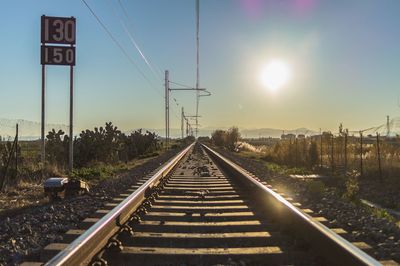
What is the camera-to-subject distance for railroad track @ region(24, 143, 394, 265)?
16.0 feet

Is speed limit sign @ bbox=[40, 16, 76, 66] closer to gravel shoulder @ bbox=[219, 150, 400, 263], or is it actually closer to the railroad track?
the railroad track

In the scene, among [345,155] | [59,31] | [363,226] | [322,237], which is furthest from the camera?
[345,155]

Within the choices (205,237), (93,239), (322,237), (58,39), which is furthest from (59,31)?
(322,237)

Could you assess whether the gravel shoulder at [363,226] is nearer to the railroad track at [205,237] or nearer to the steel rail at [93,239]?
the railroad track at [205,237]

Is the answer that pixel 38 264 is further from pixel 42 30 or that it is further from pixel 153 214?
pixel 42 30

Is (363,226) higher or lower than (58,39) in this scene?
lower

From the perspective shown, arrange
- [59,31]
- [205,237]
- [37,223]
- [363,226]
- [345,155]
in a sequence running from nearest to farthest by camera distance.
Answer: [205,237] < [363,226] < [37,223] < [59,31] < [345,155]

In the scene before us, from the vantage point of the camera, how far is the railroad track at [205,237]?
16.0ft

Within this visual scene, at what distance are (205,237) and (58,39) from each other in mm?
12561

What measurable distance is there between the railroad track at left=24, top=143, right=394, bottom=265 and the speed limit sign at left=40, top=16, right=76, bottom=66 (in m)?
9.30

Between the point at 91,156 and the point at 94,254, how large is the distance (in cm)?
1973

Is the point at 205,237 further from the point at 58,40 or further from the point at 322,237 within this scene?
the point at 58,40

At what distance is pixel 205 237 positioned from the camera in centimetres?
589

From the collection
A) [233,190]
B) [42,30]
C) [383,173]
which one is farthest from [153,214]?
[383,173]
